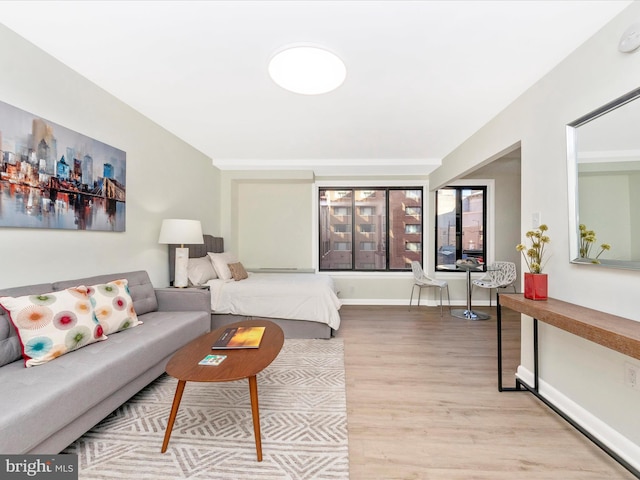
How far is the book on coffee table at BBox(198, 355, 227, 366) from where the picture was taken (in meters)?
1.54

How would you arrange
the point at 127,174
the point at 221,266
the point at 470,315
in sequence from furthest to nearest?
the point at 470,315 → the point at 221,266 → the point at 127,174

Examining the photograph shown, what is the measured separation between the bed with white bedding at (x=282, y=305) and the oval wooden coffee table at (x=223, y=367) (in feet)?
3.94

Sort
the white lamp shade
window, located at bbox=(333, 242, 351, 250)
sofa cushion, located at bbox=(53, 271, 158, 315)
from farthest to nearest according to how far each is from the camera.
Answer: window, located at bbox=(333, 242, 351, 250) → the white lamp shade → sofa cushion, located at bbox=(53, 271, 158, 315)

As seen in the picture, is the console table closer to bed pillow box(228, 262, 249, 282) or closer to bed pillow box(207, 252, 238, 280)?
bed pillow box(228, 262, 249, 282)

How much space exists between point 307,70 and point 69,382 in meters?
2.40

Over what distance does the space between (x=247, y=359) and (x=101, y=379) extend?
789mm

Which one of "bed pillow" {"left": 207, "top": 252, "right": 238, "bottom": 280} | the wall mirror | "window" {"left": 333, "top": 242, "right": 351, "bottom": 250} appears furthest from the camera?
"window" {"left": 333, "top": 242, "right": 351, "bottom": 250}

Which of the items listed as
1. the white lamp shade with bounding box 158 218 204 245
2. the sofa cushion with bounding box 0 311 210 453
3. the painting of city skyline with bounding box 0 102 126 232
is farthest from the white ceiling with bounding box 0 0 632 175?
the sofa cushion with bounding box 0 311 210 453

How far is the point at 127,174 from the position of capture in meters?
2.59

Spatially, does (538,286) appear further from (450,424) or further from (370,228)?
(370,228)

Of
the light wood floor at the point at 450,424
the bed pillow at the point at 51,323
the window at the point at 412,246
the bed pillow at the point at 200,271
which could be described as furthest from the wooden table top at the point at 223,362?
the window at the point at 412,246

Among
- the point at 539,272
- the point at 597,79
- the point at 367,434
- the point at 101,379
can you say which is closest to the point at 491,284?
the point at 539,272

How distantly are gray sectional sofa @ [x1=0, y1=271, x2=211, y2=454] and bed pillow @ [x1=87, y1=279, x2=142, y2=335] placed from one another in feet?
0.23

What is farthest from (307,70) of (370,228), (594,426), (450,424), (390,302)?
(390,302)
